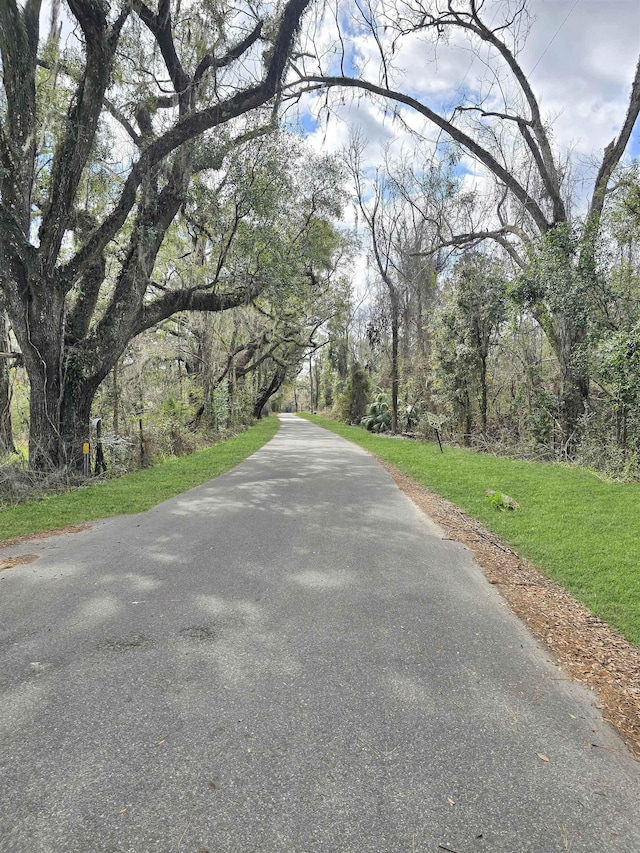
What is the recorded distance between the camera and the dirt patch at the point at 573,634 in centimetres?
259

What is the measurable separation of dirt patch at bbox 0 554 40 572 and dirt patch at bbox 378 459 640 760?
445 cm

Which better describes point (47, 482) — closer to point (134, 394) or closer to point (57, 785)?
point (57, 785)

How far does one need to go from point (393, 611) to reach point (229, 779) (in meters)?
1.84

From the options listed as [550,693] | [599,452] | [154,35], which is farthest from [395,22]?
[550,693]

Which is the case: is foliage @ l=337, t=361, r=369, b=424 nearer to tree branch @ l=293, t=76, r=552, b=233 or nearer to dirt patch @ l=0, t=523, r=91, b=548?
tree branch @ l=293, t=76, r=552, b=233

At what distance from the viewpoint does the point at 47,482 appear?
25.8 ft

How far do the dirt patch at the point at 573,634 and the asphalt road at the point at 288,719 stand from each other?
14 cm

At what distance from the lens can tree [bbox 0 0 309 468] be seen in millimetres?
7773

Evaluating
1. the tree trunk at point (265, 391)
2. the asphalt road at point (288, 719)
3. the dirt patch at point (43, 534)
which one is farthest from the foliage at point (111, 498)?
the tree trunk at point (265, 391)

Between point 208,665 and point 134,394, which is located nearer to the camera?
point 208,665

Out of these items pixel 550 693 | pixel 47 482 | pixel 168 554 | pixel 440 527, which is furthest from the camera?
pixel 47 482

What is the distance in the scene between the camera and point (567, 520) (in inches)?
242

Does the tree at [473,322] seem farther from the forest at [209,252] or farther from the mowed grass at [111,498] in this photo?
the mowed grass at [111,498]

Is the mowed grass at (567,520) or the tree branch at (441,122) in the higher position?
the tree branch at (441,122)
